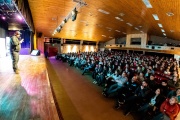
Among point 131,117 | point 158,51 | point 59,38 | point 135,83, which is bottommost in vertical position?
point 131,117

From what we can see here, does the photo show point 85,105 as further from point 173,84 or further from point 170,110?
point 173,84

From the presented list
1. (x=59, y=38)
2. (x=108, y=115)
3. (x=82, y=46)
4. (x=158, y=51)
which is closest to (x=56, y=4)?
(x=108, y=115)

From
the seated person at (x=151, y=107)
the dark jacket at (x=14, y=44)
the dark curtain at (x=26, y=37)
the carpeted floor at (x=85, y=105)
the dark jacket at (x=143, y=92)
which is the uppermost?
the dark curtain at (x=26, y=37)

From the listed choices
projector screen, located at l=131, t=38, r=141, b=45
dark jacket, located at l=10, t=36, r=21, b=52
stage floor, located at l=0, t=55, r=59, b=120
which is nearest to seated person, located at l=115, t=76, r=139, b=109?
stage floor, located at l=0, t=55, r=59, b=120

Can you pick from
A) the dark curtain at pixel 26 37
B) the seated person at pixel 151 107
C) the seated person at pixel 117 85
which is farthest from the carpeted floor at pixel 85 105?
the dark curtain at pixel 26 37

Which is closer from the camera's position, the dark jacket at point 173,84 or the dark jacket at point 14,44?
the dark jacket at point 14,44

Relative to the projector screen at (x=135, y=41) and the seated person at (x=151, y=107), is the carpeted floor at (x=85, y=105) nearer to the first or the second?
the seated person at (x=151, y=107)

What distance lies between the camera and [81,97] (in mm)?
5473

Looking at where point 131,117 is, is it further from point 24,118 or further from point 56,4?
point 56,4

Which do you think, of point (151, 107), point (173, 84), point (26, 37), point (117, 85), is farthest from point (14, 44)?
point (26, 37)

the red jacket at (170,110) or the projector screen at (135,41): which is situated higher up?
the projector screen at (135,41)

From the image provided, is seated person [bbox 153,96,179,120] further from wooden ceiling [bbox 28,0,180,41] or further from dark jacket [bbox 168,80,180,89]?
wooden ceiling [bbox 28,0,180,41]

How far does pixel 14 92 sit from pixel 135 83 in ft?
12.7

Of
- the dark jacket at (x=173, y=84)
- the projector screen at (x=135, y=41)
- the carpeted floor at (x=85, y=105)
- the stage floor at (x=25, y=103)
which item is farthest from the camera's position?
the projector screen at (x=135, y=41)
